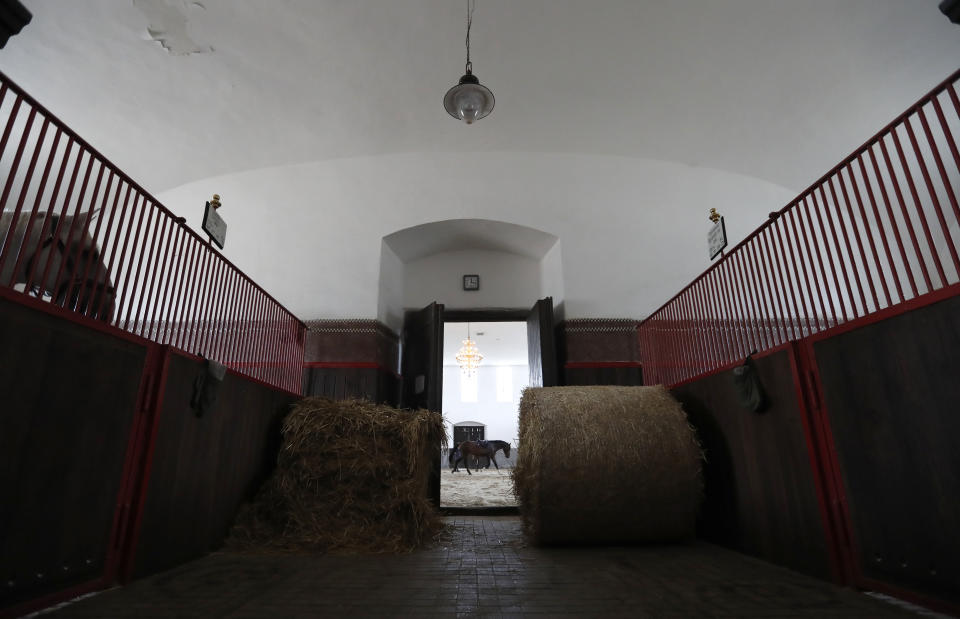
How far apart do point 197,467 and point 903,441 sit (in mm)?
3307

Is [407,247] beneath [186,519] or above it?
above

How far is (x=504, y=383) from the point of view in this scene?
16.0m

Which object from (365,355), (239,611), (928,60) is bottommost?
(239,611)

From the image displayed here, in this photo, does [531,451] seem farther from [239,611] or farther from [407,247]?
[407,247]

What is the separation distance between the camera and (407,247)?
6.52 m

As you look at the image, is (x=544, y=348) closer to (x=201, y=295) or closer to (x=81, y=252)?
(x=201, y=295)

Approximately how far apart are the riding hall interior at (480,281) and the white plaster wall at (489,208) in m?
0.04

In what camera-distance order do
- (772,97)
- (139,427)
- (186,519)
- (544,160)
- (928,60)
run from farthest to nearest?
(544,160) < (772,97) < (928,60) < (186,519) < (139,427)

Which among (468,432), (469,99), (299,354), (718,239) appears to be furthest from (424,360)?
(468,432)

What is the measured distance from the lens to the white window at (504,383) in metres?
15.9

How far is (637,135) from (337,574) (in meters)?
5.34

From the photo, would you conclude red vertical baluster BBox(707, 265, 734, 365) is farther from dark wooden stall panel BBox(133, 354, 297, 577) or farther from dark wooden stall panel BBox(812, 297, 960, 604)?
dark wooden stall panel BBox(133, 354, 297, 577)

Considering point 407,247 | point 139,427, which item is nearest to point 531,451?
point 139,427

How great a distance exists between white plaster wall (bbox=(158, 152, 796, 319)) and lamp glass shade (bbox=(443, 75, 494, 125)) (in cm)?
214
